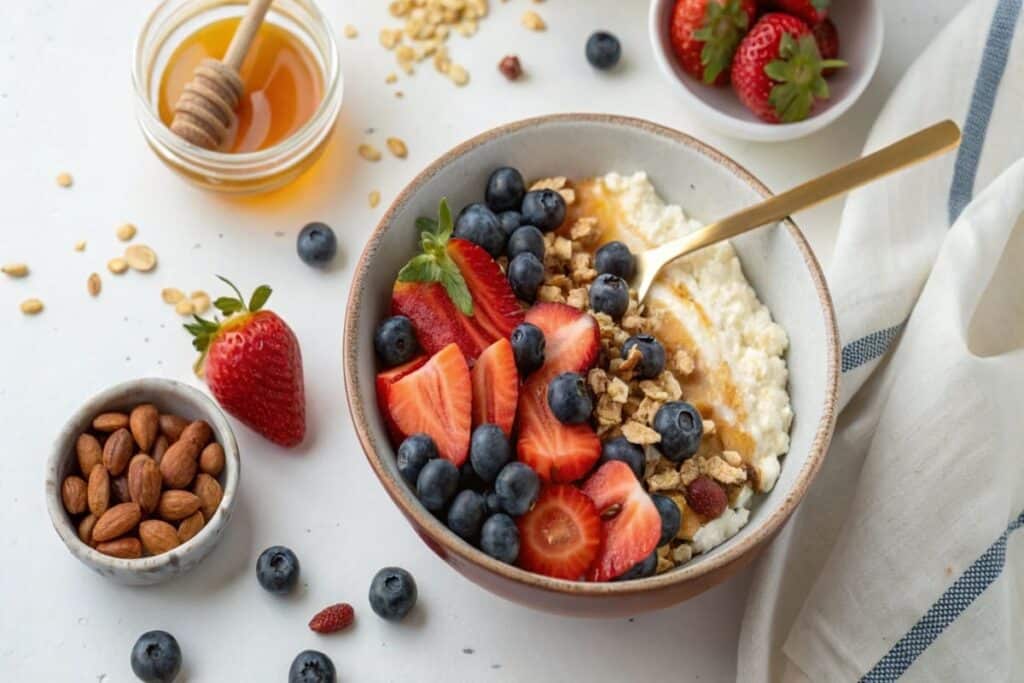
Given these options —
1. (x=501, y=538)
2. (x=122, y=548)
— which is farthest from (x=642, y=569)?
(x=122, y=548)

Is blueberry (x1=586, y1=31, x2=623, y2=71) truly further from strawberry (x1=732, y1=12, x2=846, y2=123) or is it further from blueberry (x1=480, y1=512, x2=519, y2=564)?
blueberry (x1=480, y1=512, x2=519, y2=564)

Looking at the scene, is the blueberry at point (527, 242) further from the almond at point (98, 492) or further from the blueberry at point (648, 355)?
the almond at point (98, 492)

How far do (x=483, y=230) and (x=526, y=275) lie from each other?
0.09 m

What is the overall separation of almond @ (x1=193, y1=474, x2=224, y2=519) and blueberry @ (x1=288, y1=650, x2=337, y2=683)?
0.22 metres

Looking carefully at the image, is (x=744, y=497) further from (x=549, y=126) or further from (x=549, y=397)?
(x=549, y=126)

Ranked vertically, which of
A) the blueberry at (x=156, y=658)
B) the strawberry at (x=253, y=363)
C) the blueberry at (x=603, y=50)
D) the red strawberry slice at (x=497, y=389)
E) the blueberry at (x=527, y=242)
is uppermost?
the blueberry at (x=603, y=50)

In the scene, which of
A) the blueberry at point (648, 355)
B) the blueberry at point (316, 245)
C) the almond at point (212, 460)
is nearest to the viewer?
the blueberry at point (648, 355)

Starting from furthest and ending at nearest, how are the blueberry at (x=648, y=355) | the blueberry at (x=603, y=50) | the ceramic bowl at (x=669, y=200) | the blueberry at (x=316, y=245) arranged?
1. the blueberry at (x=603, y=50)
2. the blueberry at (x=316, y=245)
3. the blueberry at (x=648, y=355)
4. the ceramic bowl at (x=669, y=200)

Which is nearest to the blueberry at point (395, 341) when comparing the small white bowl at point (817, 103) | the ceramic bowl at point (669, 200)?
the ceramic bowl at point (669, 200)

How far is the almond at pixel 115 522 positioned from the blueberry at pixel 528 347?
53cm

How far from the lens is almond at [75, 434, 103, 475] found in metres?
1.63

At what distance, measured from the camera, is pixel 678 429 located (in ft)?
4.90

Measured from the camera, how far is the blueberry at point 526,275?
160cm

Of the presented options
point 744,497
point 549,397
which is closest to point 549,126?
point 549,397
